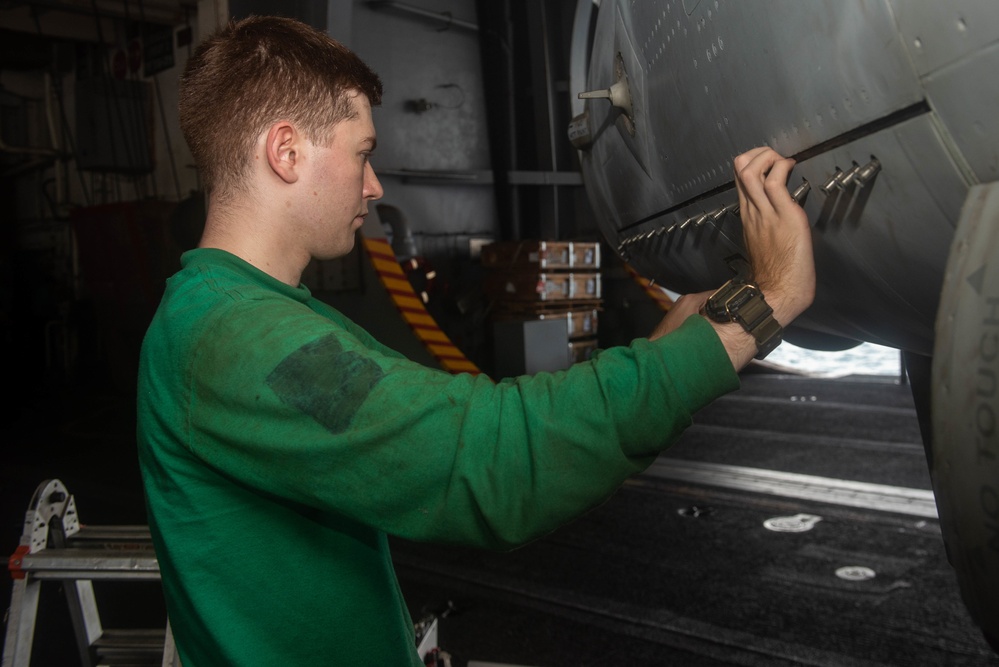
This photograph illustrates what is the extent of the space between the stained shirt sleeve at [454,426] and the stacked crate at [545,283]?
6.48m

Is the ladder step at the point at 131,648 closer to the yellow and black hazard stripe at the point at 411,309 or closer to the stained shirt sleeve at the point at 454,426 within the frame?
the stained shirt sleeve at the point at 454,426

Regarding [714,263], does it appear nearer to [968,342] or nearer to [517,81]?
[968,342]

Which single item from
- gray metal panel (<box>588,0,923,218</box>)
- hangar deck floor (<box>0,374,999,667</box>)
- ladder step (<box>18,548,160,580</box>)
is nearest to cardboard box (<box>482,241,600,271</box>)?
hangar deck floor (<box>0,374,999,667</box>)

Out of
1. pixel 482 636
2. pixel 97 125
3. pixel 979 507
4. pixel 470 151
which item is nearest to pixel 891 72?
pixel 979 507

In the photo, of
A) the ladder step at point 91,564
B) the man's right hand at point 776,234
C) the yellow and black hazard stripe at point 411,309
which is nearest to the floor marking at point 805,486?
the yellow and black hazard stripe at point 411,309

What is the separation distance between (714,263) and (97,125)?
930 cm

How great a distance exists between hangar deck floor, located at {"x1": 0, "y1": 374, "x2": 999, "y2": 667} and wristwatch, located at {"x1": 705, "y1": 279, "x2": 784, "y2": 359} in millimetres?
728

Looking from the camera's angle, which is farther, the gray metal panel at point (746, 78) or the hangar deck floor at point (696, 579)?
the hangar deck floor at point (696, 579)

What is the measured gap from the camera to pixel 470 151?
27.7ft

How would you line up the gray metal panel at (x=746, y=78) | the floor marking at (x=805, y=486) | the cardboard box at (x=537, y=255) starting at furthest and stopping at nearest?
the cardboard box at (x=537, y=255)
the floor marking at (x=805, y=486)
the gray metal panel at (x=746, y=78)

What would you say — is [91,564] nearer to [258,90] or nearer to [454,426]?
[258,90]

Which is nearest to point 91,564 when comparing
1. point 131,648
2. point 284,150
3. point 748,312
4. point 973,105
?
point 131,648

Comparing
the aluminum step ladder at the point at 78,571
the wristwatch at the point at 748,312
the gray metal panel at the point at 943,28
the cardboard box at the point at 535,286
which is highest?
the gray metal panel at the point at 943,28

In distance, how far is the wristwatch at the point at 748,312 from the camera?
3.40ft
